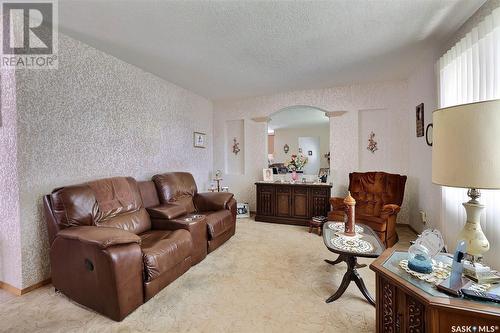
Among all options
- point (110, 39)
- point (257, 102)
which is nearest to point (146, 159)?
point (110, 39)

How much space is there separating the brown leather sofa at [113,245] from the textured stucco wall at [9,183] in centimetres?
31

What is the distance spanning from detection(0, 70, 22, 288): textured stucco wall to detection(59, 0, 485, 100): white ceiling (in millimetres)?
835

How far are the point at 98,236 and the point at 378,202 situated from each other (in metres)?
3.52

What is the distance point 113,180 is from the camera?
2574mm

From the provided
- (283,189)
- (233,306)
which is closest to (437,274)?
(233,306)

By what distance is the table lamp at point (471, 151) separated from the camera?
1.01 m

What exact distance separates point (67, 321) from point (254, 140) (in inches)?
154

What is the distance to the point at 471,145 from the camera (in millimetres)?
1049

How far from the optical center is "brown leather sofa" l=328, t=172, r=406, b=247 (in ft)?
9.58

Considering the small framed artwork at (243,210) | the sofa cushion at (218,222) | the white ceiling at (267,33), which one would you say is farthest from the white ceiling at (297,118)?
the sofa cushion at (218,222)

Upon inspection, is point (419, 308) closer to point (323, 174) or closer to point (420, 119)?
point (420, 119)

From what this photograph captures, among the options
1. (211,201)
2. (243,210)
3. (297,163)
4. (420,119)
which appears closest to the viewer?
(420,119)

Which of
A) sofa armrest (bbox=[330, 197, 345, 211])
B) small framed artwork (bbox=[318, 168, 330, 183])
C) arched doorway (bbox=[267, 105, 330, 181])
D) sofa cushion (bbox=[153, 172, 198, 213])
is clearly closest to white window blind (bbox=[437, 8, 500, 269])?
sofa armrest (bbox=[330, 197, 345, 211])

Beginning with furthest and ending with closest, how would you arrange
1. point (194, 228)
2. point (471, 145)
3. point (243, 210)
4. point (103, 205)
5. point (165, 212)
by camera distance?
1. point (243, 210)
2. point (165, 212)
3. point (194, 228)
4. point (103, 205)
5. point (471, 145)
